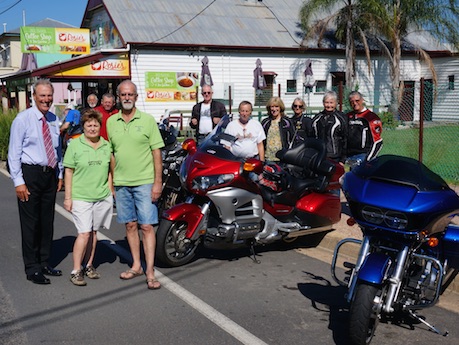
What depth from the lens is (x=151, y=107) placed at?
88.1ft

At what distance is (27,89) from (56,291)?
80.2ft

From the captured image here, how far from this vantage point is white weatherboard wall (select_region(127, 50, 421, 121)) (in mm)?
26656

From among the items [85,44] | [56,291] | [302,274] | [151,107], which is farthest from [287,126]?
[85,44]

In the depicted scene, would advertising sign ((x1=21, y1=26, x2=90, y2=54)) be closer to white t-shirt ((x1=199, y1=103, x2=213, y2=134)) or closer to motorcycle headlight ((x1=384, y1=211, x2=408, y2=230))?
white t-shirt ((x1=199, y1=103, x2=213, y2=134))

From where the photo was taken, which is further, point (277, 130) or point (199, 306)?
point (277, 130)

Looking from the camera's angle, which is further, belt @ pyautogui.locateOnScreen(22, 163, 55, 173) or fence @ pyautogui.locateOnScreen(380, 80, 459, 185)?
fence @ pyautogui.locateOnScreen(380, 80, 459, 185)

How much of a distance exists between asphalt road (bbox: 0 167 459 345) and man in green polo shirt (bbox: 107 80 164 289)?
494mm

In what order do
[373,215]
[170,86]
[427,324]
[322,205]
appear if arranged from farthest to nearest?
[170,86] < [322,205] < [427,324] < [373,215]

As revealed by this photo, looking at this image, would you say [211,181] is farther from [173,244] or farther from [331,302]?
[331,302]

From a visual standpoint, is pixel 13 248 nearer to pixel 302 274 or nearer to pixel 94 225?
pixel 94 225

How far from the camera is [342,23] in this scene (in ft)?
95.5

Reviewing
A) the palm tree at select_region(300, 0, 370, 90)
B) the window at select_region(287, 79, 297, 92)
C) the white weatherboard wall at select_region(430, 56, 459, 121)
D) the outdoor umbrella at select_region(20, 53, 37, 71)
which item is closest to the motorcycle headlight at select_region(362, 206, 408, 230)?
the white weatherboard wall at select_region(430, 56, 459, 121)

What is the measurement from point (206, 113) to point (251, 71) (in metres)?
19.4

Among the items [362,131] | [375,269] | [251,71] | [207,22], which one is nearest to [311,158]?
[362,131]
